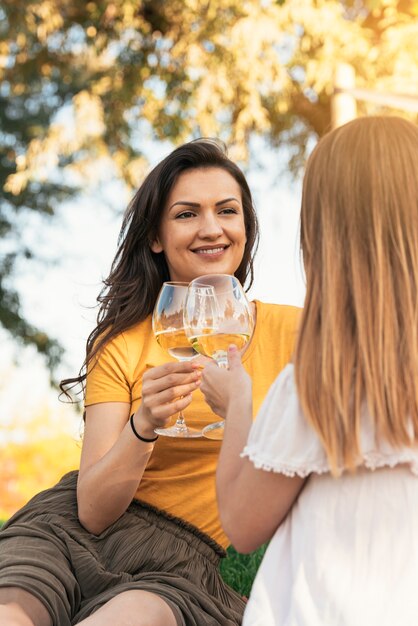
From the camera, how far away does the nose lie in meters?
3.27

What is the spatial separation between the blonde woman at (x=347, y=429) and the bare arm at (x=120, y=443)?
1.80 feet

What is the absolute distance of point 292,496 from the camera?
1.98 meters

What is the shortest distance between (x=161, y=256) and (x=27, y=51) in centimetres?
846

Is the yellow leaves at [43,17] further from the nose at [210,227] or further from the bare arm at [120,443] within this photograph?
the bare arm at [120,443]

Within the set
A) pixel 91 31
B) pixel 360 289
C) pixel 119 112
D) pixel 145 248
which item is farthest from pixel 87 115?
pixel 360 289

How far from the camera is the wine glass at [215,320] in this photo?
251cm

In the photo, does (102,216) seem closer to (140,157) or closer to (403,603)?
(140,157)

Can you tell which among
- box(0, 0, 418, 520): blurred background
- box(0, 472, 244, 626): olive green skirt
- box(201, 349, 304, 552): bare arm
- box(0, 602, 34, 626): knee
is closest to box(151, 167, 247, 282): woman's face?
box(0, 472, 244, 626): olive green skirt

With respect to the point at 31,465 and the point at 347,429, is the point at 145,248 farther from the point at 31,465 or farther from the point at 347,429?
the point at 31,465

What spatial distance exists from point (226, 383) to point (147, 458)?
2.37 ft

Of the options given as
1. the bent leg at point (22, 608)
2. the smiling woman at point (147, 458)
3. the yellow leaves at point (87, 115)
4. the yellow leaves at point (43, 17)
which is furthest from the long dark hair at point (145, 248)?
the yellow leaves at point (43, 17)

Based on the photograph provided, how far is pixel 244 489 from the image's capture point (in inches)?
77.7

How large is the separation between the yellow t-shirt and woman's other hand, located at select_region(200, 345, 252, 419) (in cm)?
78

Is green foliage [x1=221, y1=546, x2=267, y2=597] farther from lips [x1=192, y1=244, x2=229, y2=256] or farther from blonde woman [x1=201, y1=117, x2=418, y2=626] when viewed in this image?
blonde woman [x1=201, y1=117, x2=418, y2=626]
